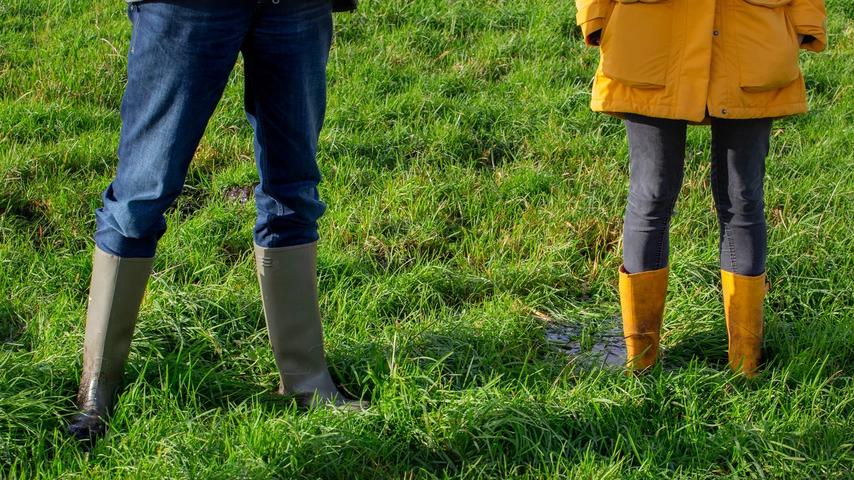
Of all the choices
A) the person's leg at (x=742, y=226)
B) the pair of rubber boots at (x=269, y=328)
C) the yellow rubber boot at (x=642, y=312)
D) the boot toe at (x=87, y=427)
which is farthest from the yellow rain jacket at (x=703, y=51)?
the boot toe at (x=87, y=427)

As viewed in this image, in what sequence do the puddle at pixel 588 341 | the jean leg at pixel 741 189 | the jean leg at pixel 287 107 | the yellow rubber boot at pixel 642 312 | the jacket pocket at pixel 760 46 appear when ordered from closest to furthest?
the jean leg at pixel 287 107 → the jacket pocket at pixel 760 46 → the jean leg at pixel 741 189 → the yellow rubber boot at pixel 642 312 → the puddle at pixel 588 341

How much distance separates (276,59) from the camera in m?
2.73

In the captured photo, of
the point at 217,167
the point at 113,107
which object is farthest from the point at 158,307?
the point at 113,107

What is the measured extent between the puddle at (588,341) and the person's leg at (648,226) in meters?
0.14

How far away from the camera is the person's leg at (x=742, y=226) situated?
3098 mm

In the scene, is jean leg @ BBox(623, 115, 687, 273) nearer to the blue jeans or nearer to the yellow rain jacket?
the yellow rain jacket

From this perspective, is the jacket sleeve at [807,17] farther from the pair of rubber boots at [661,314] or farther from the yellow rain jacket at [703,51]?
the pair of rubber boots at [661,314]

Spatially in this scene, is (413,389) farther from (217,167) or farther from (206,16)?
(217,167)

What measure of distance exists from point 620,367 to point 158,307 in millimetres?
1494

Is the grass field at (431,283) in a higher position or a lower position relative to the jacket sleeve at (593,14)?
lower

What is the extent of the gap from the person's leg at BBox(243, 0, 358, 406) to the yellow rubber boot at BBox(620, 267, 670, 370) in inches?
37.4

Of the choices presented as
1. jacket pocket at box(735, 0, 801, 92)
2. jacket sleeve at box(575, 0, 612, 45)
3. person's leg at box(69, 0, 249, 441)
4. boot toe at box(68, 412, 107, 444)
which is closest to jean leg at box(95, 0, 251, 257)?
person's leg at box(69, 0, 249, 441)

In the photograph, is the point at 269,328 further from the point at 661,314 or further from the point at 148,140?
the point at 661,314

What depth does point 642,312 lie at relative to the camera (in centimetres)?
332
